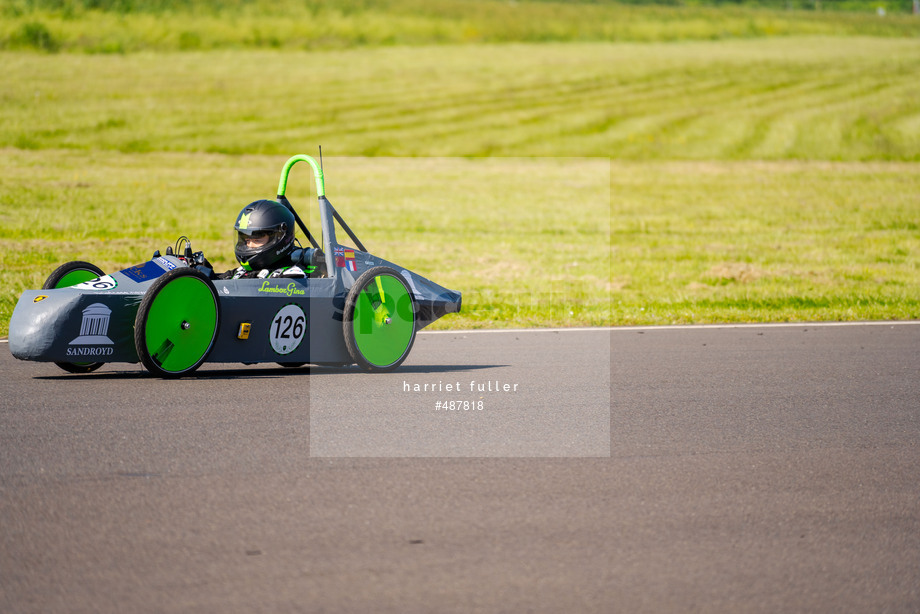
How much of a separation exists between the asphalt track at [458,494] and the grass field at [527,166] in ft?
19.8

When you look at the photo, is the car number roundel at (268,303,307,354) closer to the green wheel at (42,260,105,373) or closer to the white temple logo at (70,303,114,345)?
the white temple logo at (70,303,114,345)

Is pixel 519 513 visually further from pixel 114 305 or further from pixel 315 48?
pixel 315 48

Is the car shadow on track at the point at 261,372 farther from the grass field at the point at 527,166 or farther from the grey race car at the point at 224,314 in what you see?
the grass field at the point at 527,166

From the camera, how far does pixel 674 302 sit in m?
15.4

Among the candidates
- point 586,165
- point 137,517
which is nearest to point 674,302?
point 137,517

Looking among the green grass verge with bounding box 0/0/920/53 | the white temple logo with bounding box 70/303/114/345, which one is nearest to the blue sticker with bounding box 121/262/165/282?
the white temple logo with bounding box 70/303/114/345

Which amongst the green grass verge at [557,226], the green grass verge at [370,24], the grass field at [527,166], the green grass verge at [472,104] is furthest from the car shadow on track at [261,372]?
the green grass verge at [370,24]

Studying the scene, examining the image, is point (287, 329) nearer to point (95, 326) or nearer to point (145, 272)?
point (145, 272)

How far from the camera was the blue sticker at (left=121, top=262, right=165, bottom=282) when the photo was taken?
8.38 metres

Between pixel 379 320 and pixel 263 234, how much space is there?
1.12m

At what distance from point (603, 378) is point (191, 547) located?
4.95 m

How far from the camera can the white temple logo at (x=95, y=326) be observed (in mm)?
8016

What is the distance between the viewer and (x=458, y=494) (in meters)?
5.31

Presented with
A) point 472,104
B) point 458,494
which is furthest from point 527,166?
point 458,494
